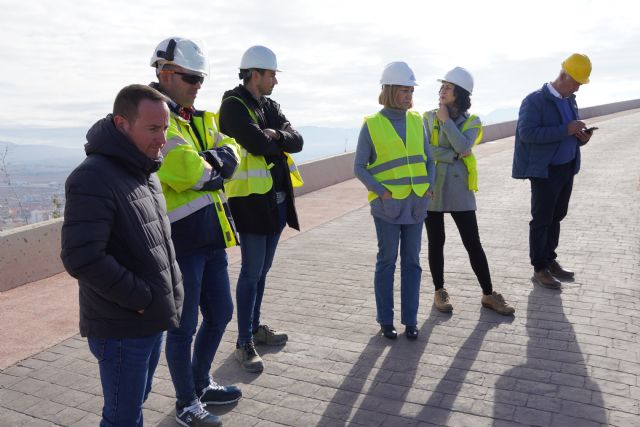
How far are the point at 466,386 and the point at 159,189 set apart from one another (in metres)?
2.27

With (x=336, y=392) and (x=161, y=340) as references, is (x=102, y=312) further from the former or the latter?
(x=336, y=392)

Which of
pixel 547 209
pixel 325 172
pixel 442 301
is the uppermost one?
pixel 547 209

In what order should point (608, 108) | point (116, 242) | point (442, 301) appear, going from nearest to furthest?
point (116, 242) < point (442, 301) < point (608, 108)

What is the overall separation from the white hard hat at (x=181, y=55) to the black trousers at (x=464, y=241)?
251 cm

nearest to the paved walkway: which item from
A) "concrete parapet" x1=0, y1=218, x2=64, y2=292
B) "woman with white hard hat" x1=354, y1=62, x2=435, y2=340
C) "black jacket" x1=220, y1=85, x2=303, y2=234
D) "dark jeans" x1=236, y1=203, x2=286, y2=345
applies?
"dark jeans" x1=236, y1=203, x2=286, y2=345

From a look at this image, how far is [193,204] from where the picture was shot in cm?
301

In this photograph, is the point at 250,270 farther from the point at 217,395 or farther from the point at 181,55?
the point at 181,55

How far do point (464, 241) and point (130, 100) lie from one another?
3.27 meters

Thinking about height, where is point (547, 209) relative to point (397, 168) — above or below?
below

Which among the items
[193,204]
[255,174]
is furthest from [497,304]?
[193,204]

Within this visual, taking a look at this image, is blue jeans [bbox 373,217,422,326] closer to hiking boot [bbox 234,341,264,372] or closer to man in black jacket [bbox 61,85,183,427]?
hiking boot [bbox 234,341,264,372]

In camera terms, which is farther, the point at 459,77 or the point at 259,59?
the point at 459,77

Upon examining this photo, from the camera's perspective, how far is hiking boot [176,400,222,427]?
3.16m

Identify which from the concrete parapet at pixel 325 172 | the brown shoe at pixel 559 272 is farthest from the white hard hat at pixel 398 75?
the concrete parapet at pixel 325 172
